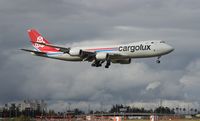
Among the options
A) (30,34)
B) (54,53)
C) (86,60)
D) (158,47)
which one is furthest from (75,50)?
(30,34)

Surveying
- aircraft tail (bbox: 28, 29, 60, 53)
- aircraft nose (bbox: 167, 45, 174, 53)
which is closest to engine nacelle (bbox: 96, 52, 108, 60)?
aircraft nose (bbox: 167, 45, 174, 53)

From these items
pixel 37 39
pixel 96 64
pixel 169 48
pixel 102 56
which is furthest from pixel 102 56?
pixel 37 39

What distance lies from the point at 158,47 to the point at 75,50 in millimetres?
20323

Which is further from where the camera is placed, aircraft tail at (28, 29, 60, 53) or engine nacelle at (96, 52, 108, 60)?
aircraft tail at (28, 29, 60, 53)

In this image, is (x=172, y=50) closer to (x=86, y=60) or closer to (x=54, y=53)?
(x=86, y=60)

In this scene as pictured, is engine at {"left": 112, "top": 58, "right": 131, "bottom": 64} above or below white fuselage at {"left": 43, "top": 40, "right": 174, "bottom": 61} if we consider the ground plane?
below

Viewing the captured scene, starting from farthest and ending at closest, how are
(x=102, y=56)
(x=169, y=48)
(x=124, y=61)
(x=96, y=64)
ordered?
(x=124, y=61) → (x=96, y=64) → (x=102, y=56) → (x=169, y=48)

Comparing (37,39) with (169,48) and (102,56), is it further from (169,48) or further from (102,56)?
(169,48)

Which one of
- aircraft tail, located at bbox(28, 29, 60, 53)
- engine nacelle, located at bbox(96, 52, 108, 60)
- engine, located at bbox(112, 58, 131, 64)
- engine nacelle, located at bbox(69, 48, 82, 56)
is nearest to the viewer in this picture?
engine nacelle, located at bbox(96, 52, 108, 60)

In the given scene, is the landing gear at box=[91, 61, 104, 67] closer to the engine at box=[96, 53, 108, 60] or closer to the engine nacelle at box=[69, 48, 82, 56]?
the engine at box=[96, 53, 108, 60]

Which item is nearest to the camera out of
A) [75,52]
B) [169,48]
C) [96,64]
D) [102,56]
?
[169,48]

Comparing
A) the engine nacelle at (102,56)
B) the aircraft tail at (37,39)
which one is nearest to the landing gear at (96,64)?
the engine nacelle at (102,56)

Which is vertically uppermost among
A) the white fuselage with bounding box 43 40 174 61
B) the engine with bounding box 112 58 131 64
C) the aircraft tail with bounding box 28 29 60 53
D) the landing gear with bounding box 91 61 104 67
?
the aircraft tail with bounding box 28 29 60 53

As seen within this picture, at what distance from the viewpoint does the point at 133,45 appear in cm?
10306
